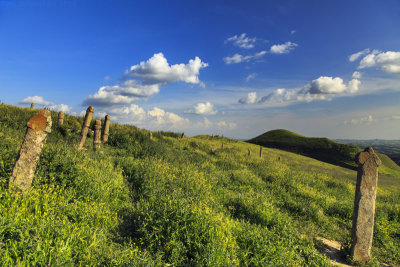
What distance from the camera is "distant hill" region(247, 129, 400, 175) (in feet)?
148

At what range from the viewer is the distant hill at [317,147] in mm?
45194

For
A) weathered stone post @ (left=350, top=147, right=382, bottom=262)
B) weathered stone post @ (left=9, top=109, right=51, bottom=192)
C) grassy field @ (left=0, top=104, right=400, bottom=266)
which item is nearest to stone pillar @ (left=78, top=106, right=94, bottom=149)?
grassy field @ (left=0, top=104, right=400, bottom=266)

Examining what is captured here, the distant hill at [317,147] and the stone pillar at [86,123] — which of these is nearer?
the stone pillar at [86,123]

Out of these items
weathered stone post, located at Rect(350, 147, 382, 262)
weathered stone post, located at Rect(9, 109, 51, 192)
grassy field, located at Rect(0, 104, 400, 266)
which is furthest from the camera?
weathered stone post, located at Rect(350, 147, 382, 262)

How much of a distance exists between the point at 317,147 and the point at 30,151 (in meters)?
64.5

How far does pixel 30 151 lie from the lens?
6.17 metres

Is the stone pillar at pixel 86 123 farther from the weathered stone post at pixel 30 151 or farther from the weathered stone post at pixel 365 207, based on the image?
the weathered stone post at pixel 365 207

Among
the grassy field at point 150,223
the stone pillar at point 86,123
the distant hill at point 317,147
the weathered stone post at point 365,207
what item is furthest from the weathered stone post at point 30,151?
the distant hill at point 317,147

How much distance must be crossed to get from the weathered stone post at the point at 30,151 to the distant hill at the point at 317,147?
149 feet

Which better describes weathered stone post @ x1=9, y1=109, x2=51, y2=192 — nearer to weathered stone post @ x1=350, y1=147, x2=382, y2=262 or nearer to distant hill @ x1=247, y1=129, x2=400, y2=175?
weathered stone post @ x1=350, y1=147, x2=382, y2=262

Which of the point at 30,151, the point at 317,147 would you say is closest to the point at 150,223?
the point at 30,151

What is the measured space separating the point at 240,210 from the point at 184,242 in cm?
384

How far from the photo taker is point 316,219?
8883 millimetres

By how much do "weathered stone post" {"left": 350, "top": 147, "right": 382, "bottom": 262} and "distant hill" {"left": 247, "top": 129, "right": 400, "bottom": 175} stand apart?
37635mm
